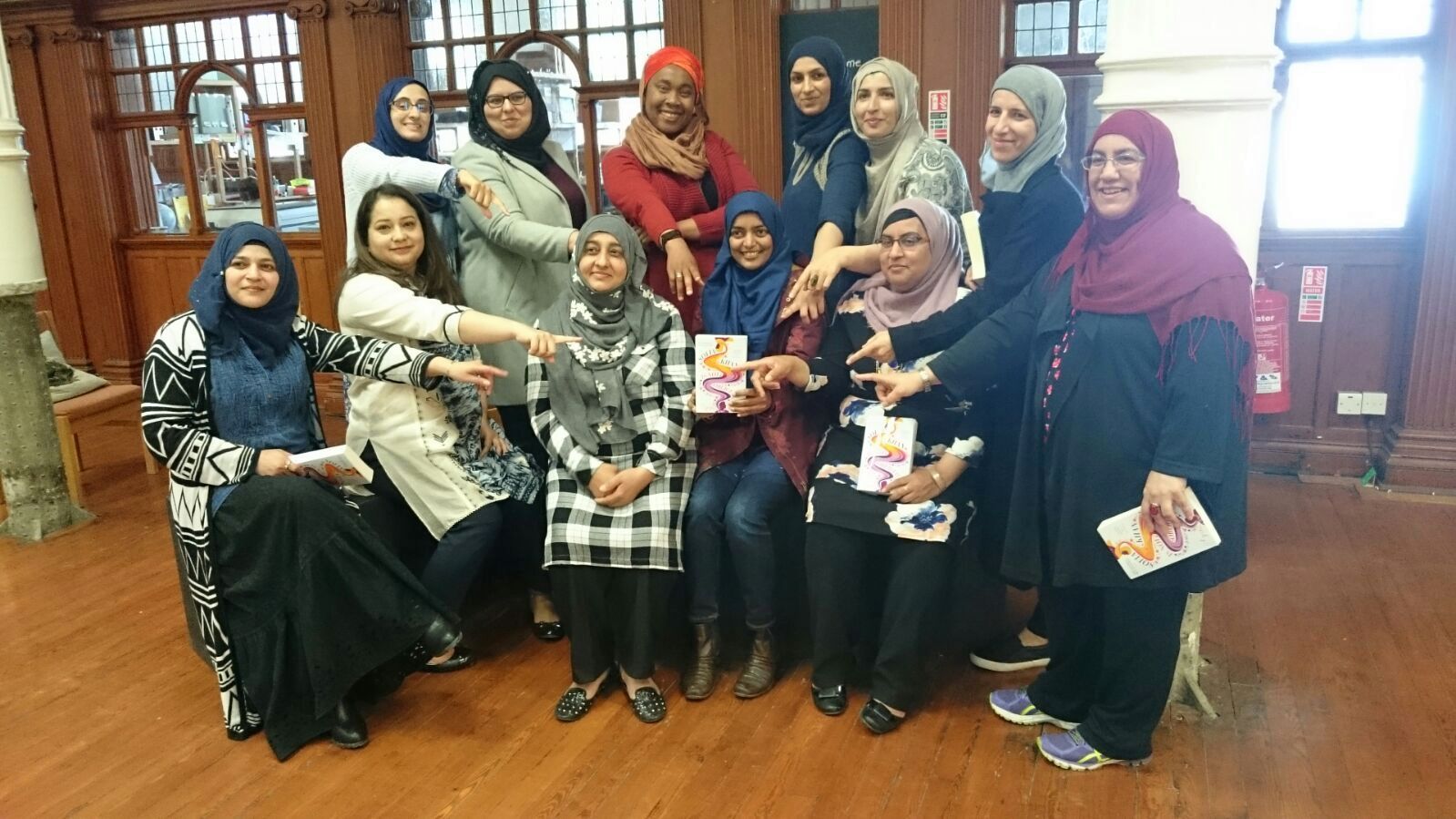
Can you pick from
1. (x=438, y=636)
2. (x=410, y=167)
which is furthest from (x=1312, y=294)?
(x=438, y=636)

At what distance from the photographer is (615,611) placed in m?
2.79

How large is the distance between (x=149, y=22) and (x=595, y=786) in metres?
5.80

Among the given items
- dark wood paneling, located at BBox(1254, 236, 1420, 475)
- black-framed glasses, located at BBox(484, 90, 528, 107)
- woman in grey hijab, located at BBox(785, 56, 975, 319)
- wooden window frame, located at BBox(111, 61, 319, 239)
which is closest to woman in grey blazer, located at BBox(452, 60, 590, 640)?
black-framed glasses, located at BBox(484, 90, 528, 107)

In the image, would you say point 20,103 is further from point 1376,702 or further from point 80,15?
point 1376,702

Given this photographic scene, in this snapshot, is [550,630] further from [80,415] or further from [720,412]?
[80,415]

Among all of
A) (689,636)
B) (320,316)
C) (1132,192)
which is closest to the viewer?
(1132,192)

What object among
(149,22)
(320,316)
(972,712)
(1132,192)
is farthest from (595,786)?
(149,22)

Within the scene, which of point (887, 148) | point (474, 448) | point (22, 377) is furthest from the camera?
point (22, 377)

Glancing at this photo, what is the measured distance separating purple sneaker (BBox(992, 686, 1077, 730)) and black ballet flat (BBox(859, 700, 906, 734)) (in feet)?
0.85

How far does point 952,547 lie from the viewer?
2.62 meters

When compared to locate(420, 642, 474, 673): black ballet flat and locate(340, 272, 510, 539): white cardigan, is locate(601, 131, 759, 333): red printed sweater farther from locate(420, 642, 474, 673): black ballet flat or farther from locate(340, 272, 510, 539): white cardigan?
locate(420, 642, 474, 673): black ballet flat

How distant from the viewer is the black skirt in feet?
8.27

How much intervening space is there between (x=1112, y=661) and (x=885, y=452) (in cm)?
70

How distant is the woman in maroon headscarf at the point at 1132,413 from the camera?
81.7 inches
